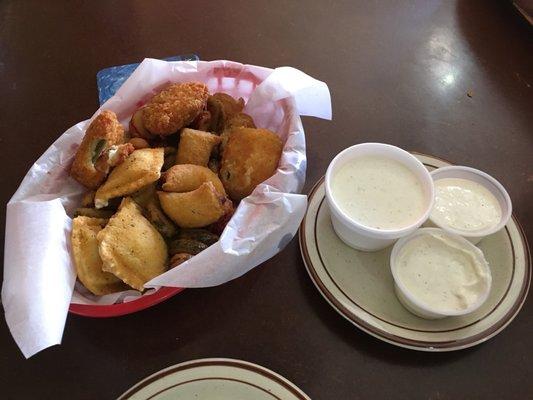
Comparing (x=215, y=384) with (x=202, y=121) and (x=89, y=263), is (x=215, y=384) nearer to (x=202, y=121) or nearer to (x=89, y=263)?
(x=89, y=263)

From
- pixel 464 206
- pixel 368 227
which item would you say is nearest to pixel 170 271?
pixel 368 227

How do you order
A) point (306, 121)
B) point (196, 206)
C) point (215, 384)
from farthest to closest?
point (306, 121), point (196, 206), point (215, 384)

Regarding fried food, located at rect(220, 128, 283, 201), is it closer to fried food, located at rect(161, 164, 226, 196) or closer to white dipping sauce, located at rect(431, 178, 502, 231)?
fried food, located at rect(161, 164, 226, 196)

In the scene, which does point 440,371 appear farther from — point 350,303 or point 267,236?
point 267,236

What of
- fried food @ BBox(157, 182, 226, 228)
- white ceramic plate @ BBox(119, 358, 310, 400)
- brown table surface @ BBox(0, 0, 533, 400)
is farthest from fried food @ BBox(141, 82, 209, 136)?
white ceramic plate @ BBox(119, 358, 310, 400)

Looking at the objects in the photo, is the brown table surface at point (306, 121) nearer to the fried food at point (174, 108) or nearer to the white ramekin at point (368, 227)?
the white ramekin at point (368, 227)
